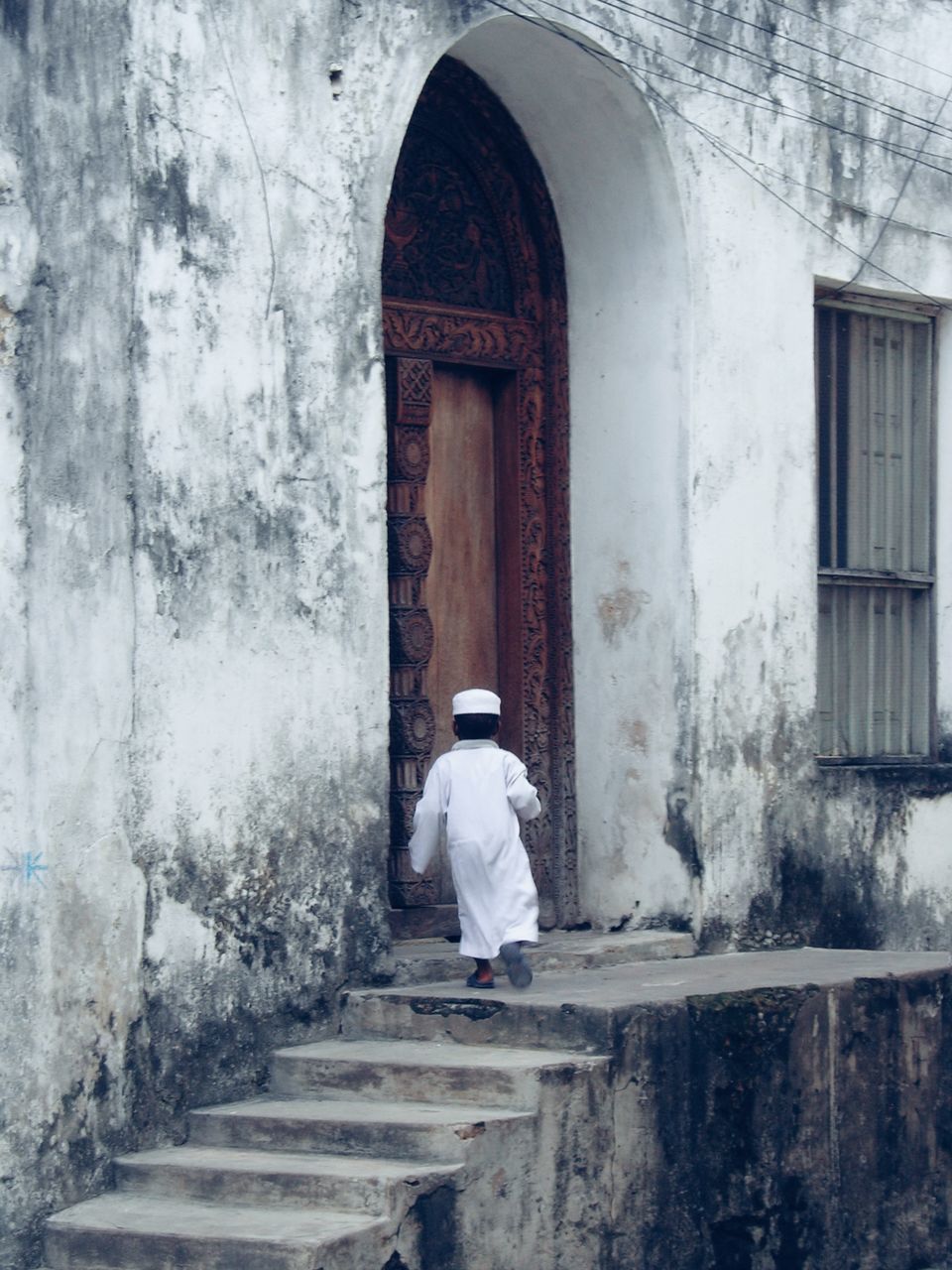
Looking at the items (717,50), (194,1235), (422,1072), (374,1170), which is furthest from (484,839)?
(717,50)

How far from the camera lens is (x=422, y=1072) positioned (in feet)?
21.8

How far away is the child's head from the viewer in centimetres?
732

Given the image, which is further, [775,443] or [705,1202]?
[775,443]

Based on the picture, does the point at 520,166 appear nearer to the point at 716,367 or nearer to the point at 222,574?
the point at 716,367

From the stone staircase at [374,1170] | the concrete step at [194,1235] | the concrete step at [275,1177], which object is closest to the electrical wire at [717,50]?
the stone staircase at [374,1170]

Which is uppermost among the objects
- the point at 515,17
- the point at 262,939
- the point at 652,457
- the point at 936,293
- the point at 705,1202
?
the point at 515,17

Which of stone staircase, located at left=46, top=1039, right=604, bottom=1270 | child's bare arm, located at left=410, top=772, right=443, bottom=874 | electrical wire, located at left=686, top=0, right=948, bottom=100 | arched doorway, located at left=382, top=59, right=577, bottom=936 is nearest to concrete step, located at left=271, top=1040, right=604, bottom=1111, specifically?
Answer: stone staircase, located at left=46, top=1039, right=604, bottom=1270

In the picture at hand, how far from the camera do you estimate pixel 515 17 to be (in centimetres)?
781

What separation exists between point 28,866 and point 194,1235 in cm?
115

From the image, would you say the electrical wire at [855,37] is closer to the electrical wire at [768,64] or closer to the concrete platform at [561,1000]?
the electrical wire at [768,64]

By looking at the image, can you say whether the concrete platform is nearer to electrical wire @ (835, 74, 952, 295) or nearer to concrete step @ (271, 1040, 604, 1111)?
concrete step @ (271, 1040, 604, 1111)

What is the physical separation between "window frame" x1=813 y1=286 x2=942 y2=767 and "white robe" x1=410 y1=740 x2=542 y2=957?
2.14m

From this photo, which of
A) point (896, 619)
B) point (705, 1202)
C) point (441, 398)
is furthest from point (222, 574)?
point (896, 619)

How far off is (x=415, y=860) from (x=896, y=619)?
3282 millimetres
